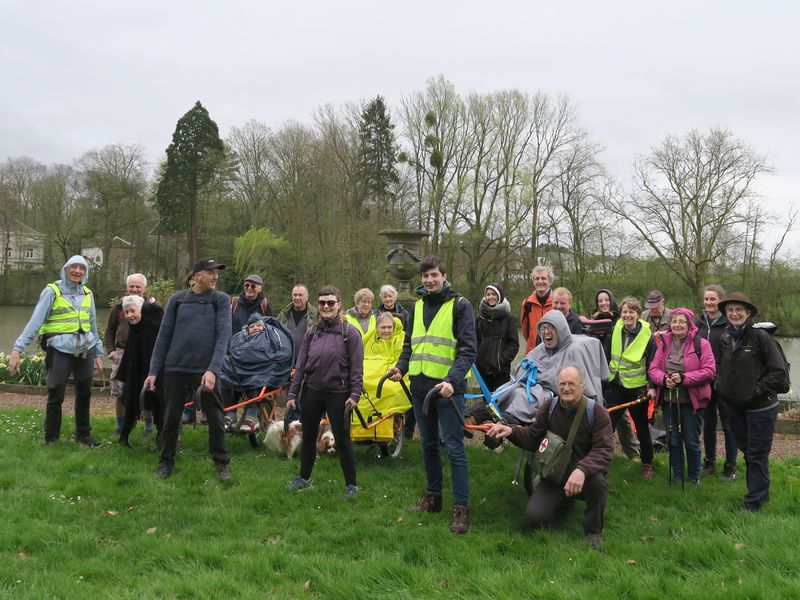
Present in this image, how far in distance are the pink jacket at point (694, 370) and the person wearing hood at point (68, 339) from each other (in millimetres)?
5895

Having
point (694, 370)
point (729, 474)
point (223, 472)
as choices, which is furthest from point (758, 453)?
point (223, 472)

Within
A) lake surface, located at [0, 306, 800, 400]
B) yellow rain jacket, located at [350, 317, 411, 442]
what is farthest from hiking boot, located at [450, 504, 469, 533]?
lake surface, located at [0, 306, 800, 400]

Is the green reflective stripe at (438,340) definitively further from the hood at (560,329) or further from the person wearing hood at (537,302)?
the person wearing hood at (537,302)

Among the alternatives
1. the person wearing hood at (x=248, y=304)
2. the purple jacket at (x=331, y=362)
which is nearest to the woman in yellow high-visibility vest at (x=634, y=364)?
the purple jacket at (x=331, y=362)

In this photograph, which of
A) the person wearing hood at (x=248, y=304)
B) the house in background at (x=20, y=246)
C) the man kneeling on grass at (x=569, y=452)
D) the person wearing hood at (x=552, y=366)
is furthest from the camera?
the house in background at (x=20, y=246)

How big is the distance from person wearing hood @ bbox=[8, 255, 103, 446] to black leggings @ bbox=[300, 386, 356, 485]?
2.79 metres

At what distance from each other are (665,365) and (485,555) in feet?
9.67

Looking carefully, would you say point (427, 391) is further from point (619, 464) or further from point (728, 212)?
point (728, 212)

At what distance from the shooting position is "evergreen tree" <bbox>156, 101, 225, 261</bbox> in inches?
1507

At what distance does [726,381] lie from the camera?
5152mm

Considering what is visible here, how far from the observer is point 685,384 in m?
5.67

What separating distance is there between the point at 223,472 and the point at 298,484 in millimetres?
795

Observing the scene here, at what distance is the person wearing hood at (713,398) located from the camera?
6.02 metres

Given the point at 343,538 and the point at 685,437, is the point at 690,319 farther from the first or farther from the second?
the point at 343,538
